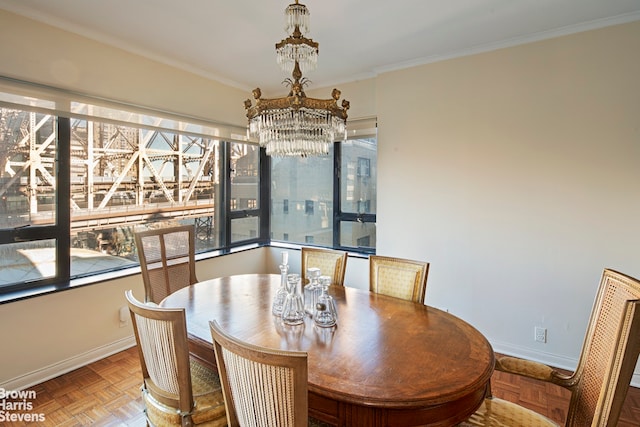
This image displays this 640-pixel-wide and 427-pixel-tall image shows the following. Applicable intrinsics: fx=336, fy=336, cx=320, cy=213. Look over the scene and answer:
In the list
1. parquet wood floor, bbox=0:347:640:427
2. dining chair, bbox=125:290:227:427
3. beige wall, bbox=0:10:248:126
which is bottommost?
parquet wood floor, bbox=0:347:640:427

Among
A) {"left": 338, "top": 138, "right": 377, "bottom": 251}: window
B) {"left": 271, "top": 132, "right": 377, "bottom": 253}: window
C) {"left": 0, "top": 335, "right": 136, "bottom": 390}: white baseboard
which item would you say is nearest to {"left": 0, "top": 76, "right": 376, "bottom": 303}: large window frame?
{"left": 338, "top": 138, "right": 377, "bottom": 251}: window

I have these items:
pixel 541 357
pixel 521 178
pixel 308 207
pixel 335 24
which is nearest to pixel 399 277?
pixel 521 178

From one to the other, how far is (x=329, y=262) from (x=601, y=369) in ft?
5.64

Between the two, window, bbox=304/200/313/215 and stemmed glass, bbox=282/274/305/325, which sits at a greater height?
window, bbox=304/200/313/215

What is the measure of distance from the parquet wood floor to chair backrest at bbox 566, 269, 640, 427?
98 centimetres

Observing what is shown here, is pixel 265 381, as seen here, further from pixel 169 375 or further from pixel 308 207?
pixel 308 207

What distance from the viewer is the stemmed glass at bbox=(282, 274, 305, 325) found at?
177 cm

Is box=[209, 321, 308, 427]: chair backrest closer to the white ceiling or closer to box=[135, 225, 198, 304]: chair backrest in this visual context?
box=[135, 225, 198, 304]: chair backrest

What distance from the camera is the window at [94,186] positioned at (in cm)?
243

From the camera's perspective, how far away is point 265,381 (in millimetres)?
1015

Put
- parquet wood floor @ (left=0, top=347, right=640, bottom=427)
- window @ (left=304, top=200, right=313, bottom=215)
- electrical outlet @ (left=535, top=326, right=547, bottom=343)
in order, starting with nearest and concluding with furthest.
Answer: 1. parquet wood floor @ (left=0, top=347, right=640, bottom=427)
2. electrical outlet @ (left=535, top=326, right=547, bottom=343)
3. window @ (left=304, top=200, right=313, bottom=215)

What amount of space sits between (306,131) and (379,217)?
1724 mm

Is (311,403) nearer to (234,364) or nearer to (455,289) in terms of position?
(234,364)

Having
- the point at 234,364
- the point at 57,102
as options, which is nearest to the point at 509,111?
the point at 234,364
